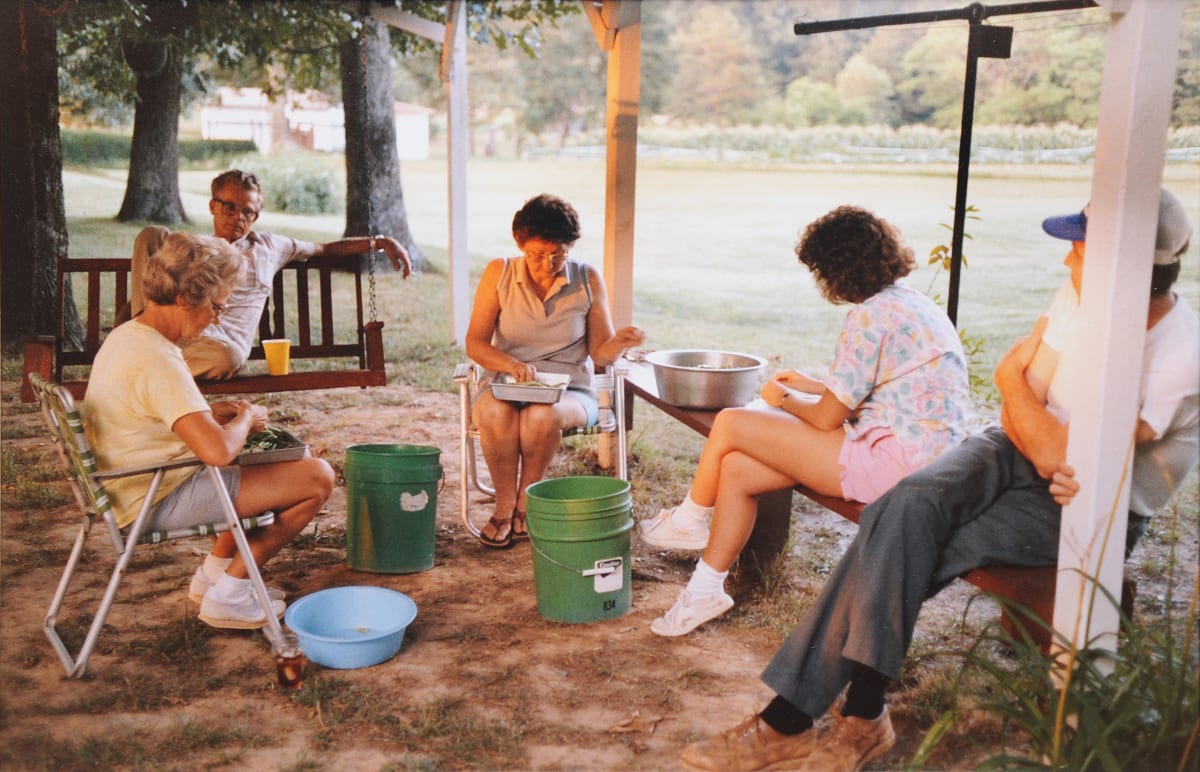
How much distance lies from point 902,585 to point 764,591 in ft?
3.96

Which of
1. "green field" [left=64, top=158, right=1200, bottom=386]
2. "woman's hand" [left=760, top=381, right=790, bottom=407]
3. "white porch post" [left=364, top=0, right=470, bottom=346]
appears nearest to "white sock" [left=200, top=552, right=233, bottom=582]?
"woman's hand" [left=760, top=381, right=790, bottom=407]

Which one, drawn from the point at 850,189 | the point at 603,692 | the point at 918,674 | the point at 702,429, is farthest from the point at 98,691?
the point at 850,189

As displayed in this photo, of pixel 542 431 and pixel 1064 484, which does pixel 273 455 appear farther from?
pixel 1064 484

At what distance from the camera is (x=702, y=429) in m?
3.57

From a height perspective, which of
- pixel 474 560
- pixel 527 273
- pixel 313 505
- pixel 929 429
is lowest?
pixel 474 560

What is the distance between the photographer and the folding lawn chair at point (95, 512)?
273 centimetres

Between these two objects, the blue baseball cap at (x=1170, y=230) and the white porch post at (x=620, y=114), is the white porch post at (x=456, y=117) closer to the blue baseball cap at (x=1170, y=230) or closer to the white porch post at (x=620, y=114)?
the white porch post at (x=620, y=114)

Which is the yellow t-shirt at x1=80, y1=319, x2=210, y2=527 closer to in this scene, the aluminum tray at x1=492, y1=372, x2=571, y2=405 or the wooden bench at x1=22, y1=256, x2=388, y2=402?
the wooden bench at x1=22, y1=256, x2=388, y2=402

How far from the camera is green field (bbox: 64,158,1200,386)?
32.5 ft

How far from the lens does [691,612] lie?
326 cm

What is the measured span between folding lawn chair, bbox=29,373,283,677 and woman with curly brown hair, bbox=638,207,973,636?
1.38 meters

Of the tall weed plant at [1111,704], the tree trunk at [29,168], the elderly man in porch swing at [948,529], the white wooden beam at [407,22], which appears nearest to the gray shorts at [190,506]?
the elderly man in porch swing at [948,529]

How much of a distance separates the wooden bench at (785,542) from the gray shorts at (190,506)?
4.96 feet

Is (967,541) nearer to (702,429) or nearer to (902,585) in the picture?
(902,585)
